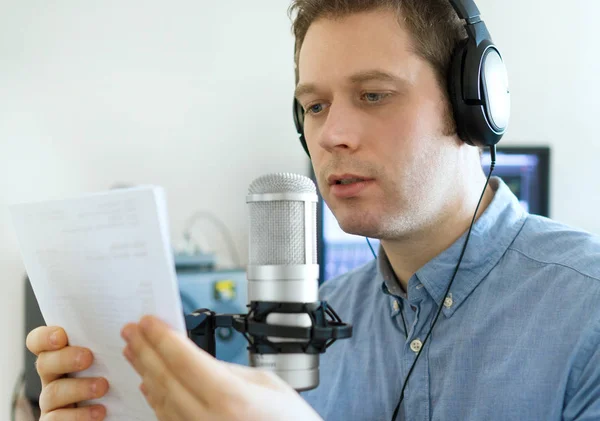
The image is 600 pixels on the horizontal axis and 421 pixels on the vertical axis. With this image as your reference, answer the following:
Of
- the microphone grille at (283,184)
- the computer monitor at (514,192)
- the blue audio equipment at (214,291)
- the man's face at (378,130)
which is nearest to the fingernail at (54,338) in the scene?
the microphone grille at (283,184)

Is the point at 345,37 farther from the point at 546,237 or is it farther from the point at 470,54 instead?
the point at 546,237

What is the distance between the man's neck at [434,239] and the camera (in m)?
1.01

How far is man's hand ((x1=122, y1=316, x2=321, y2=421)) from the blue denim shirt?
37cm

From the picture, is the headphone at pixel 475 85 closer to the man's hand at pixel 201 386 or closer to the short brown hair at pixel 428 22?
the short brown hair at pixel 428 22

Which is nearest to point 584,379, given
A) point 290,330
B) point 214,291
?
point 290,330

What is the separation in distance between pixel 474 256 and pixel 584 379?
239 mm

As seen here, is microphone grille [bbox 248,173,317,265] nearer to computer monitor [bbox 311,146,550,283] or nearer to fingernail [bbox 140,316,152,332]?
fingernail [bbox 140,316,152,332]

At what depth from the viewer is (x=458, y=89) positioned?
3.20 ft

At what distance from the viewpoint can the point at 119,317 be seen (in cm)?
70

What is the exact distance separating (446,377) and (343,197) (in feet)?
0.96

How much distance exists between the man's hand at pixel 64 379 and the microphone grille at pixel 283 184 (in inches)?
11.6

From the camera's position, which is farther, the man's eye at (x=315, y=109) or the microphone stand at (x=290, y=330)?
the man's eye at (x=315, y=109)

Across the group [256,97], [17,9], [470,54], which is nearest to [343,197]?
[470,54]

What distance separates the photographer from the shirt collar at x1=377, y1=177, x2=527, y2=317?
0.98 m
